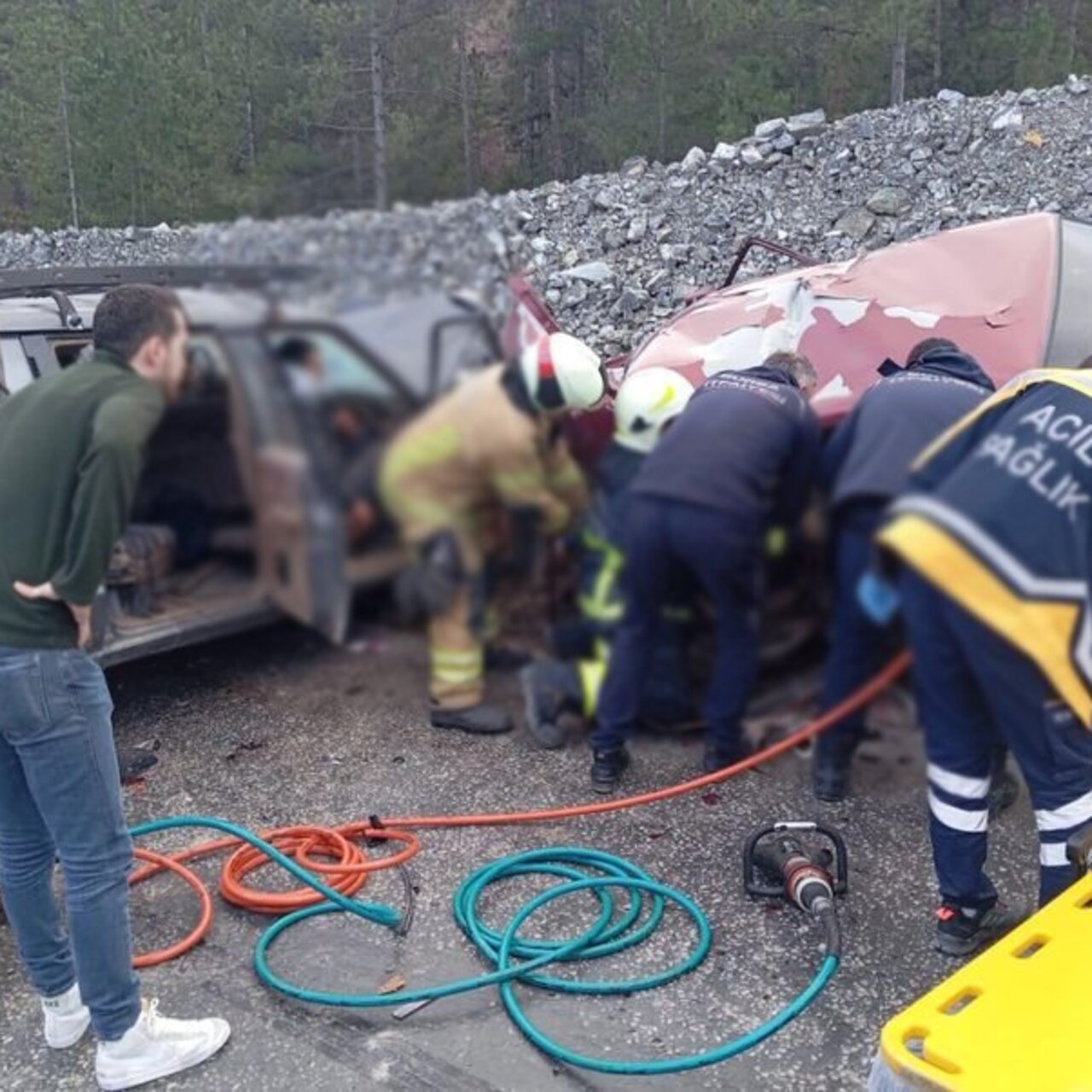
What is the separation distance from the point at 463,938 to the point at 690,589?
8.64 ft

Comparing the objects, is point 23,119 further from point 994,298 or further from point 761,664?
point 994,298

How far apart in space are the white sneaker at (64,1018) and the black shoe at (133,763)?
1363mm

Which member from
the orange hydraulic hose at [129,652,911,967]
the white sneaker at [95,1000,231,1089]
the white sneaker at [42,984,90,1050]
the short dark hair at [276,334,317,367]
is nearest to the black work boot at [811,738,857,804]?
the short dark hair at [276,334,317,367]

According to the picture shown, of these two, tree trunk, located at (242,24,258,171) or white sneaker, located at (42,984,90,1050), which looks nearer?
tree trunk, located at (242,24,258,171)

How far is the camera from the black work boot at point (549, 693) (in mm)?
1187

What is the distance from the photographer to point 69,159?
166 centimetres

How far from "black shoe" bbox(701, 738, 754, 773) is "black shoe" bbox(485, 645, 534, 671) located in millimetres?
226

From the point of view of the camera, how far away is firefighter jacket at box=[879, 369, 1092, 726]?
36.3 inches

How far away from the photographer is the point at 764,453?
39.5 inches

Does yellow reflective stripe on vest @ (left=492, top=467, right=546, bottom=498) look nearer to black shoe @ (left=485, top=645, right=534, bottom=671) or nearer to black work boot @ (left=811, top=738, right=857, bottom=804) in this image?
black shoe @ (left=485, top=645, right=534, bottom=671)

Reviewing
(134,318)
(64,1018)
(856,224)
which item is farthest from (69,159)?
(856,224)

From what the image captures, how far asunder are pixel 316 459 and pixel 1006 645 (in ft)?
2.06

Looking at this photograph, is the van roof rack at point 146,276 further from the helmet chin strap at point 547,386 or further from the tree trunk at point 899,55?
the tree trunk at point 899,55

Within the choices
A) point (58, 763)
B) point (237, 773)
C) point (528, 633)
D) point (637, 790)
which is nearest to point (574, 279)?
point (637, 790)
